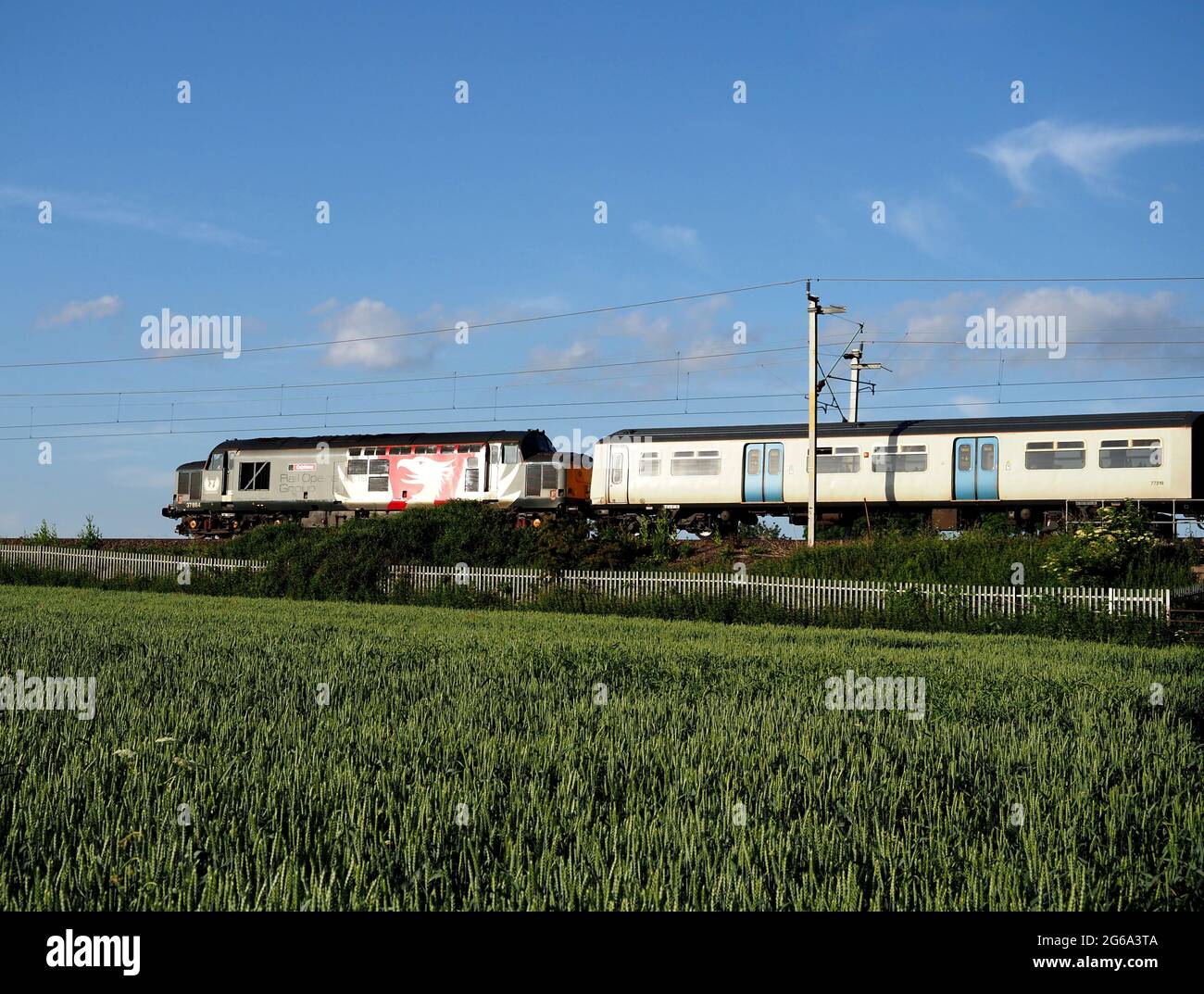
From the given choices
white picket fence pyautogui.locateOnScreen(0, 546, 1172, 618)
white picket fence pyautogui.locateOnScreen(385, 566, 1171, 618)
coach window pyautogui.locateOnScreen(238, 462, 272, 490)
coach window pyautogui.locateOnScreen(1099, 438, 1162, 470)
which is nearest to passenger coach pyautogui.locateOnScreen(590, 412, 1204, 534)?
coach window pyautogui.locateOnScreen(1099, 438, 1162, 470)

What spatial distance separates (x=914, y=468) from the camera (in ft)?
105

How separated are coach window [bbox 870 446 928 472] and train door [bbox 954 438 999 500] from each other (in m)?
0.87

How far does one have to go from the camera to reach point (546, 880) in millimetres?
5039

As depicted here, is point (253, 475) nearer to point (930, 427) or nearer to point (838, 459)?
point (838, 459)

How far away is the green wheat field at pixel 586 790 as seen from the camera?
5.16 meters

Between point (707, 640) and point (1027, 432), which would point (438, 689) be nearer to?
point (707, 640)

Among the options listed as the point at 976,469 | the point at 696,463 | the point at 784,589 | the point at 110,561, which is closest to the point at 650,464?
the point at 696,463

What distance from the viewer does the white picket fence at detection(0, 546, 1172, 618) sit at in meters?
22.4

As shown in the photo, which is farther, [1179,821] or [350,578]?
[350,578]

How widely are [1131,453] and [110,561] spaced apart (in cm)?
2937

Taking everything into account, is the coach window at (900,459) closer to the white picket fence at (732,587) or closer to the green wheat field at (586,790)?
the white picket fence at (732,587)

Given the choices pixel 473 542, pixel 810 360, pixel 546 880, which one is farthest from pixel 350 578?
pixel 546 880
